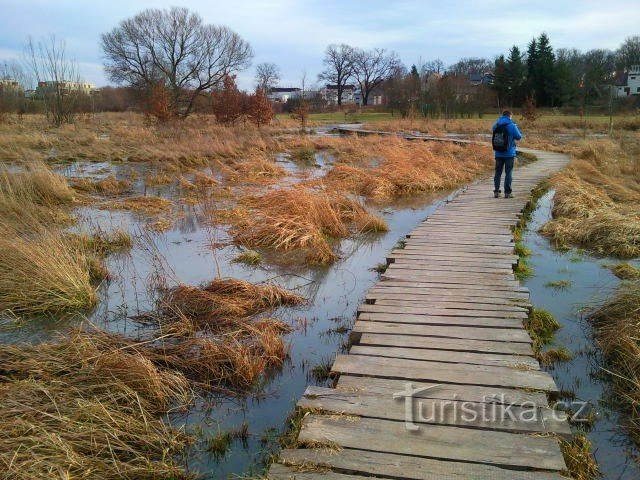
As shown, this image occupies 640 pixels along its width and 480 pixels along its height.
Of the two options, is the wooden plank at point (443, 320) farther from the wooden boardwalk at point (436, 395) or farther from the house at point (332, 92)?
the house at point (332, 92)

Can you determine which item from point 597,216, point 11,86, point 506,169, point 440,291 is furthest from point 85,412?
point 11,86

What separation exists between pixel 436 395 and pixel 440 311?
144 centimetres

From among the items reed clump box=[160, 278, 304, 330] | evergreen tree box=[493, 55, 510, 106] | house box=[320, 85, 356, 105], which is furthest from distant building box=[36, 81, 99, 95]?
house box=[320, 85, 356, 105]

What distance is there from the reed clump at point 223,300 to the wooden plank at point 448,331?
140 centimetres

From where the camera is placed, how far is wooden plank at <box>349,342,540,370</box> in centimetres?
363

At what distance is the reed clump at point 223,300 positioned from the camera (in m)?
5.09

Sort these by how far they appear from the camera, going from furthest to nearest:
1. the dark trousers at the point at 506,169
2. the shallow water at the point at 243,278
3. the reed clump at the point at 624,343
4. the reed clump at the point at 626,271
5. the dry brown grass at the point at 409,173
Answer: the dry brown grass at the point at 409,173
the dark trousers at the point at 506,169
the reed clump at the point at 626,271
the reed clump at the point at 624,343
the shallow water at the point at 243,278

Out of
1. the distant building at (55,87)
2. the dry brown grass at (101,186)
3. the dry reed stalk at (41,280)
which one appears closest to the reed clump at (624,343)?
the dry reed stalk at (41,280)

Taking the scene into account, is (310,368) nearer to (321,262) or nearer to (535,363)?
(535,363)

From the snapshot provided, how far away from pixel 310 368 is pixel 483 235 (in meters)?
4.19

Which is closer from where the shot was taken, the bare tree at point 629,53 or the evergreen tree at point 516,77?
the evergreen tree at point 516,77

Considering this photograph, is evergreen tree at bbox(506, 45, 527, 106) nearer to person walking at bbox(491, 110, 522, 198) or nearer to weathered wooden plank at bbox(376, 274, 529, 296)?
person walking at bbox(491, 110, 522, 198)

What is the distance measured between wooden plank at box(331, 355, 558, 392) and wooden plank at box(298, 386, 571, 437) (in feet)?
0.81

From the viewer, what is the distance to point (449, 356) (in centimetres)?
375
